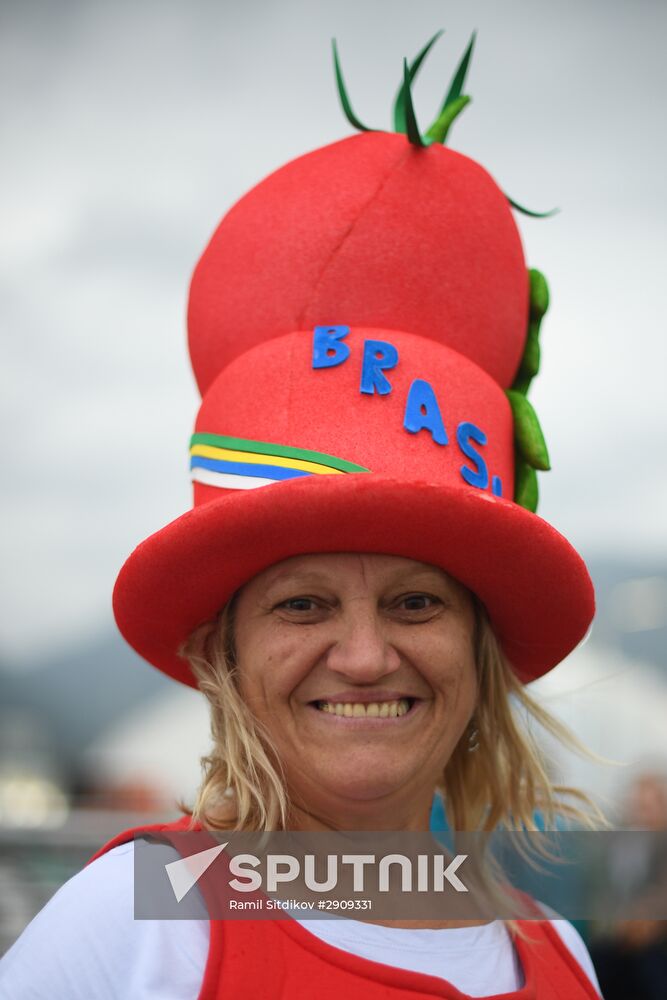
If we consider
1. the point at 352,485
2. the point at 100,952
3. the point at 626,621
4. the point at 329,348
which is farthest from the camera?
the point at 626,621

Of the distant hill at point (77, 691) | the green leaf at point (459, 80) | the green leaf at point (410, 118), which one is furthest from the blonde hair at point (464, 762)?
the distant hill at point (77, 691)

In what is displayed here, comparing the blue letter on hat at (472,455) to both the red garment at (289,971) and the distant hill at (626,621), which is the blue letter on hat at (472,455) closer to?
the red garment at (289,971)

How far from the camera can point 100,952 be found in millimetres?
1555

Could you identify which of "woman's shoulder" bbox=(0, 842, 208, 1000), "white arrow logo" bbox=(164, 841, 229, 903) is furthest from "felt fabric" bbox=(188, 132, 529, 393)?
"woman's shoulder" bbox=(0, 842, 208, 1000)

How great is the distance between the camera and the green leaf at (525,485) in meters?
2.09

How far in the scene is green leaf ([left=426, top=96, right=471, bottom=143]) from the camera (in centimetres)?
223

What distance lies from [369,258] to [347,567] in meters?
0.61

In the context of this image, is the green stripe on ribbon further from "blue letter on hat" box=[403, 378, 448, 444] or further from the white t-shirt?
the white t-shirt

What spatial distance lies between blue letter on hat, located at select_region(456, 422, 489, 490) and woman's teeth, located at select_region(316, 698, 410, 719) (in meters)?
0.43

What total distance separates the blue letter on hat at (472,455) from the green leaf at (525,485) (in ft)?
0.65

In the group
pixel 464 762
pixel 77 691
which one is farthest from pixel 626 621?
pixel 77 691

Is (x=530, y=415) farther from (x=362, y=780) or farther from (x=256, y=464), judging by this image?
(x=362, y=780)

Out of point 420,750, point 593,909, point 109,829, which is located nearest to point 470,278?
point 420,750

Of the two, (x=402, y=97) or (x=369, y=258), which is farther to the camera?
(x=402, y=97)
